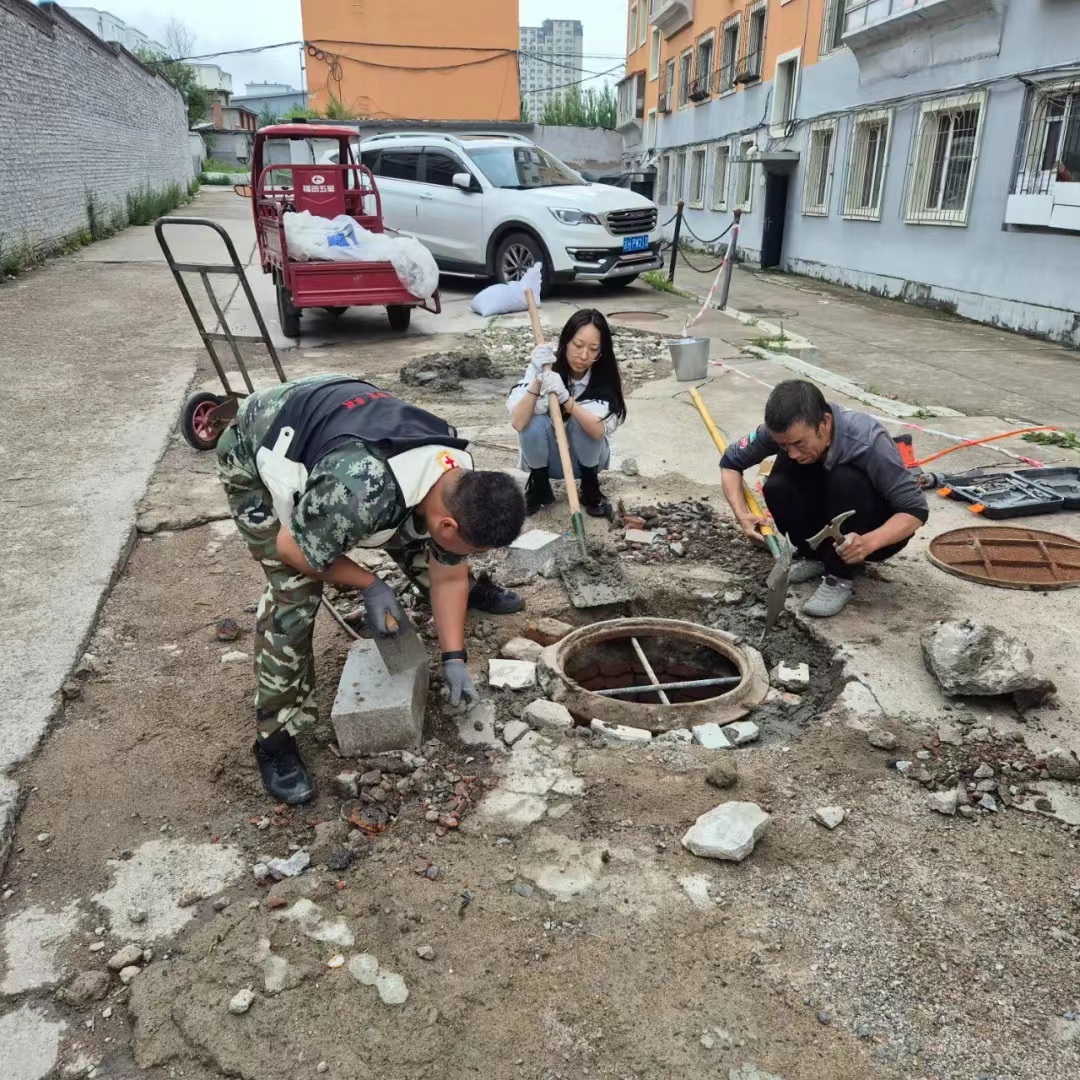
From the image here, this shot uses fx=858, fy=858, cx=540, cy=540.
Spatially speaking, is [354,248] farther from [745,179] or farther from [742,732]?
[745,179]

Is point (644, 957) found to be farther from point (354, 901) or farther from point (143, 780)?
point (143, 780)

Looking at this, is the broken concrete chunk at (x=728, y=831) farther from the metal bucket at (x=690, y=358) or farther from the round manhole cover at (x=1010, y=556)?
the metal bucket at (x=690, y=358)

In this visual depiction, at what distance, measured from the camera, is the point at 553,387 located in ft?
13.0

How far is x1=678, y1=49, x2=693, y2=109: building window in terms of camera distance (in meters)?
21.6

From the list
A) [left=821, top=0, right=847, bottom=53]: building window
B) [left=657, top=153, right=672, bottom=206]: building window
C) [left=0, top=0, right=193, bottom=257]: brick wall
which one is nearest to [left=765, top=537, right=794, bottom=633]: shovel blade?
[left=0, top=0, right=193, bottom=257]: brick wall

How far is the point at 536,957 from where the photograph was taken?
76.2 inches

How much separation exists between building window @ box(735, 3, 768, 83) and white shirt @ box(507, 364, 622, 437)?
15639 millimetres

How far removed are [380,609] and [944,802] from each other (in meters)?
1.65

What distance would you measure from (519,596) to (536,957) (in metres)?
1.80

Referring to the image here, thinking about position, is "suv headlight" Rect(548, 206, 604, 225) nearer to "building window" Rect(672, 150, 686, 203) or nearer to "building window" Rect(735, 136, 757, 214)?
"building window" Rect(735, 136, 757, 214)

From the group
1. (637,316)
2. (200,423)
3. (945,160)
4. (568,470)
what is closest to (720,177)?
(945,160)

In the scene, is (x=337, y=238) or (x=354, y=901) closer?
(x=354, y=901)

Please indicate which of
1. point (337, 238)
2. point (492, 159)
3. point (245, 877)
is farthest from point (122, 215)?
point (245, 877)

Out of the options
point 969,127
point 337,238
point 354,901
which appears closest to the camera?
point 354,901
